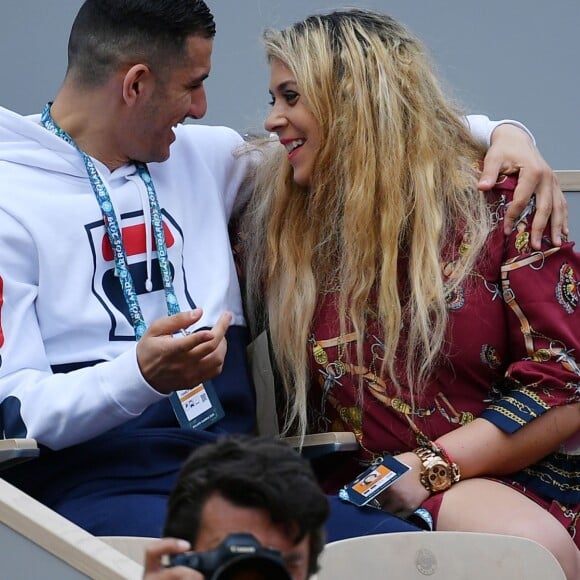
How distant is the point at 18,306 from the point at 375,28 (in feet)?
2.90

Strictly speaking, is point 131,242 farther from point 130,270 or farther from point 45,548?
point 45,548

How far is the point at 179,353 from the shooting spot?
2205 mm

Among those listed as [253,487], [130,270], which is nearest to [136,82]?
[130,270]

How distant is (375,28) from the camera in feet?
8.75

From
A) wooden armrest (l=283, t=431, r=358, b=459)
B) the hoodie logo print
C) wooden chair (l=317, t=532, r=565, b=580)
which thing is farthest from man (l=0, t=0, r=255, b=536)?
wooden chair (l=317, t=532, r=565, b=580)

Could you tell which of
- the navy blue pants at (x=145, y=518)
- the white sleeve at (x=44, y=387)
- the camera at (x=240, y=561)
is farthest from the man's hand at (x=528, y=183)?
the camera at (x=240, y=561)

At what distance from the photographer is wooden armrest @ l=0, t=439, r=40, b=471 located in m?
2.23

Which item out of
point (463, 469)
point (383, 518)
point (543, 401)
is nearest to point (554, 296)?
point (543, 401)

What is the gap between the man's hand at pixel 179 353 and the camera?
2186 mm

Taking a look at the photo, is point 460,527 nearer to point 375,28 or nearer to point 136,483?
point 136,483

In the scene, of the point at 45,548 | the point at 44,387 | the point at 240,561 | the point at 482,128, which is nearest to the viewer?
the point at 240,561

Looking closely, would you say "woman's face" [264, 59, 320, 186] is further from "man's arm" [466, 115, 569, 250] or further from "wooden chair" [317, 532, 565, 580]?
"wooden chair" [317, 532, 565, 580]

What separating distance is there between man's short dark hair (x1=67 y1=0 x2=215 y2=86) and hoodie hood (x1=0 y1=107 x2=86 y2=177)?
0.51 ft

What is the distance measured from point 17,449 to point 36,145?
2.07ft
